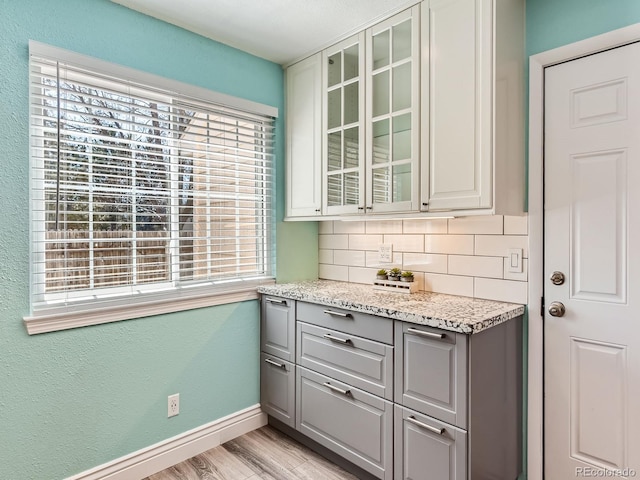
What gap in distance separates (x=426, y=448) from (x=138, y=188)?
187 cm

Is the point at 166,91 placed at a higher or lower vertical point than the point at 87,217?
higher

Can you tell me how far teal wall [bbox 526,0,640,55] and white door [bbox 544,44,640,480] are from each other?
11 centimetres

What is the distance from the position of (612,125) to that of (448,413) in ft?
4.60

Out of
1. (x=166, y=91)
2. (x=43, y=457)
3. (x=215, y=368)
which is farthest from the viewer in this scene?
(x=215, y=368)

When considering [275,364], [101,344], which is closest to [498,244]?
[275,364]

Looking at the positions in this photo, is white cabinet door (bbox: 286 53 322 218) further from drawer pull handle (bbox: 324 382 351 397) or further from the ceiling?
drawer pull handle (bbox: 324 382 351 397)

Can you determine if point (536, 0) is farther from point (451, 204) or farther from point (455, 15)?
point (451, 204)

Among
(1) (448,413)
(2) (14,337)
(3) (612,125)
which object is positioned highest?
(3) (612,125)

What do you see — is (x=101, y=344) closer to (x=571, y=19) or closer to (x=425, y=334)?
(x=425, y=334)

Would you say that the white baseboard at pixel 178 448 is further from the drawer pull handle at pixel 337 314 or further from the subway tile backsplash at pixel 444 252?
the subway tile backsplash at pixel 444 252

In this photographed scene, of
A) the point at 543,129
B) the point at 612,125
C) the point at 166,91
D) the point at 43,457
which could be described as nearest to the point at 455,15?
the point at 543,129

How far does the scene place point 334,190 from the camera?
7.88 ft

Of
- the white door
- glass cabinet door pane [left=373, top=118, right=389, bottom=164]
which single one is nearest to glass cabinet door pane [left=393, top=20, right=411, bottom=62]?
glass cabinet door pane [left=373, top=118, right=389, bottom=164]

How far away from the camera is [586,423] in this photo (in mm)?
1772
